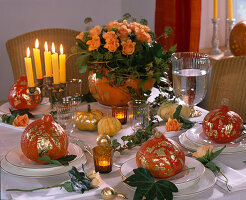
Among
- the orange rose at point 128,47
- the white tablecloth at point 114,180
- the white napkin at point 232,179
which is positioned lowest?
the white tablecloth at point 114,180

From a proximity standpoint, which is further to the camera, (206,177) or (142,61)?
(142,61)

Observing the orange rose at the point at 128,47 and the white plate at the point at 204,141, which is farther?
the orange rose at the point at 128,47

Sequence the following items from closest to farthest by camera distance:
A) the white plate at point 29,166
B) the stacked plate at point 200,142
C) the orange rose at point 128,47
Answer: the white plate at point 29,166 < the stacked plate at point 200,142 < the orange rose at point 128,47

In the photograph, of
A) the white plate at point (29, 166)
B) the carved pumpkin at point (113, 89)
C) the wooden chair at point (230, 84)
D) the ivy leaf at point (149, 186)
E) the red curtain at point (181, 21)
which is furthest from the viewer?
the red curtain at point (181, 21)

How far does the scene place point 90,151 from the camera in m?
1.16

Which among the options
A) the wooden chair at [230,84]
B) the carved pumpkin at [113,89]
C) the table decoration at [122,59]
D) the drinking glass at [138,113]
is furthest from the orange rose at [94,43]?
the wooden chair at [230,84]

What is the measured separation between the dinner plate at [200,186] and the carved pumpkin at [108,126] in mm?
382

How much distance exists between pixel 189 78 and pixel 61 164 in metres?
0.56

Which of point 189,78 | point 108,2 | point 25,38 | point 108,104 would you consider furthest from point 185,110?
point 108,2

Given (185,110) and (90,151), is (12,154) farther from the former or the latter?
(185,110)

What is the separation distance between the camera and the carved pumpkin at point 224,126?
115 cm

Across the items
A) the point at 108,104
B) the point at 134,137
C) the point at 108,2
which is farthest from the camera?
the point at 108,2

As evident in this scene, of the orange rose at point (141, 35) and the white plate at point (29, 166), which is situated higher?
the orange rose at point (141, 35)

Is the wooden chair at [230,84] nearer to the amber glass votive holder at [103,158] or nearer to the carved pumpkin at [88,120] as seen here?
the carved pumpkin at [88,120]
